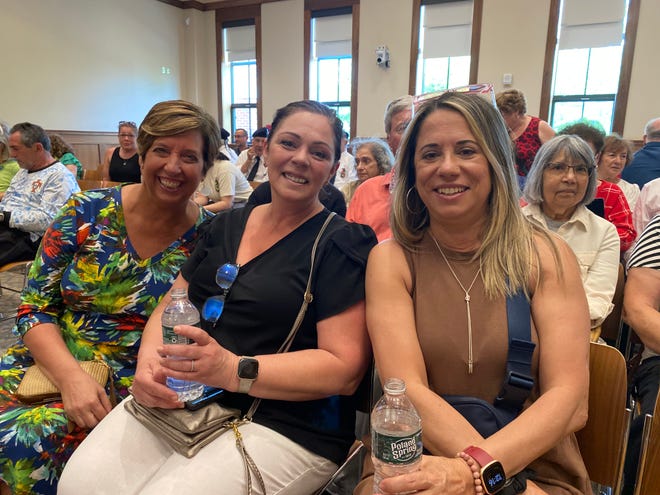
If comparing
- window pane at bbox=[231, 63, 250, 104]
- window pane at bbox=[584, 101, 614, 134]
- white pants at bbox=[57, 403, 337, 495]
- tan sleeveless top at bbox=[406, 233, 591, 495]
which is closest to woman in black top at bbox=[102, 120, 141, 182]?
white pants at bbox=[57, 403, 337, 495]

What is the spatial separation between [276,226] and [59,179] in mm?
2964

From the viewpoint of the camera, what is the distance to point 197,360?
109 centimetres

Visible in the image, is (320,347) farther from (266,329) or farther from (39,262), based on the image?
(39,262)

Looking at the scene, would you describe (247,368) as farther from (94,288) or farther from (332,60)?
(332,60)

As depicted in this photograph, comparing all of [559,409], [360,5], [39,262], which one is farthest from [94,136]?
[559,409]

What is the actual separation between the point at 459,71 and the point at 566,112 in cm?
196

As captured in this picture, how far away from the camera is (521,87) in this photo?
8086 mm

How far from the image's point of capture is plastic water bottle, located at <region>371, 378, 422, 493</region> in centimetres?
91

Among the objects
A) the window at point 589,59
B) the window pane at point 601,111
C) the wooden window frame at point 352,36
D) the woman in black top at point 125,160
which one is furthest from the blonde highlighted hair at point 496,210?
the wooden window frame at point 352,36

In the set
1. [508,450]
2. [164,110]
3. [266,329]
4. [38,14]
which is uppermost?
[38,14]

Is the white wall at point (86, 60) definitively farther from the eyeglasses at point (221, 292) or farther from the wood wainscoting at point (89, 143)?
the eyeglasses at point (221, 292)

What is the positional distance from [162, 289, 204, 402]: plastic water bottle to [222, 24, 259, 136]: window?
992cm

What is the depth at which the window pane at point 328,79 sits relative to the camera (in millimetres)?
9784

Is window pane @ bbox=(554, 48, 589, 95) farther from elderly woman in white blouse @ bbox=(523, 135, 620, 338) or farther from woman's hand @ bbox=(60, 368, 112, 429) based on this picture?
woman's hand @ bbox=(60, 368, 112, 429)
